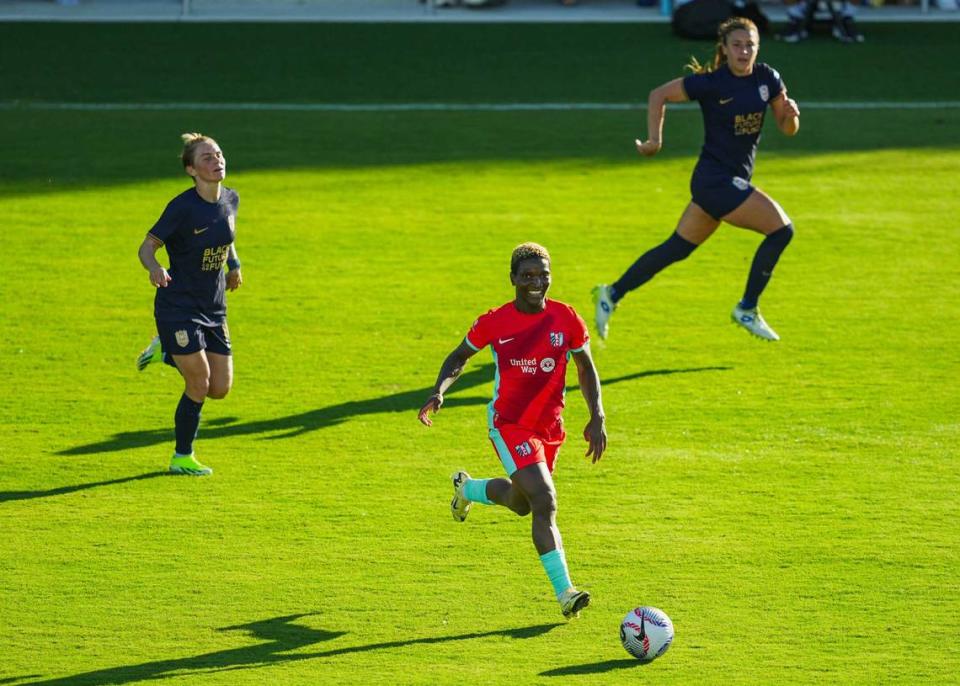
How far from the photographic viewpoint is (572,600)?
24.9 ft

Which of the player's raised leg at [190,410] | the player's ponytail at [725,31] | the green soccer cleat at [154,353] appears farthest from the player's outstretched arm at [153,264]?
the player's ponytail at [725,31]

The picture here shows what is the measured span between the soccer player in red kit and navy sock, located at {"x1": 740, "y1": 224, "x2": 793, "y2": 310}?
431 centimetres

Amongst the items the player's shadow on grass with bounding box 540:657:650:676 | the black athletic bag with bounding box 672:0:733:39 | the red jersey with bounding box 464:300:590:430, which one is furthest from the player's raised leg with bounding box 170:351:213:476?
the black athletic bag with bounding box 672:0:733:39

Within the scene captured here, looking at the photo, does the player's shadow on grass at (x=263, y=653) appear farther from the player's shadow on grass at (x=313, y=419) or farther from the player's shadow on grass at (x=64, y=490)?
the player's shadow on grass at (x=313, y=419)

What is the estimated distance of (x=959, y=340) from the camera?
12.5 meters

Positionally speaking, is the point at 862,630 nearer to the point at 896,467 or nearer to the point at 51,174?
the point at 896,467

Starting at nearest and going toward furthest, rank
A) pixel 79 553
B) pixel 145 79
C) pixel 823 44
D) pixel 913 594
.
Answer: pixel 913 594 < pixel 79 553 < pixel 145 79 < pixel 823 44

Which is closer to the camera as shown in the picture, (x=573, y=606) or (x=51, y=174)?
(x=573, y=606)

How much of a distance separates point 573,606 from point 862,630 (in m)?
1.46

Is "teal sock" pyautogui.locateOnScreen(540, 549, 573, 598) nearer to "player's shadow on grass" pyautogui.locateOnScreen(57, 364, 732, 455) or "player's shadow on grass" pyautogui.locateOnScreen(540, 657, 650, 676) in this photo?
"player's shadow on grass" pyautogui.locateOnScreen(540, 657, 650, 676)

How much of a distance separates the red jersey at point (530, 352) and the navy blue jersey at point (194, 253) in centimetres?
227

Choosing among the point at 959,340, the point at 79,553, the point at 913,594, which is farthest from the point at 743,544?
the point at 959,340

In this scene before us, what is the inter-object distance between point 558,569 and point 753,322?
16.2 ft

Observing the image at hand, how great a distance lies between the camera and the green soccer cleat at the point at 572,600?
7.58 metres
